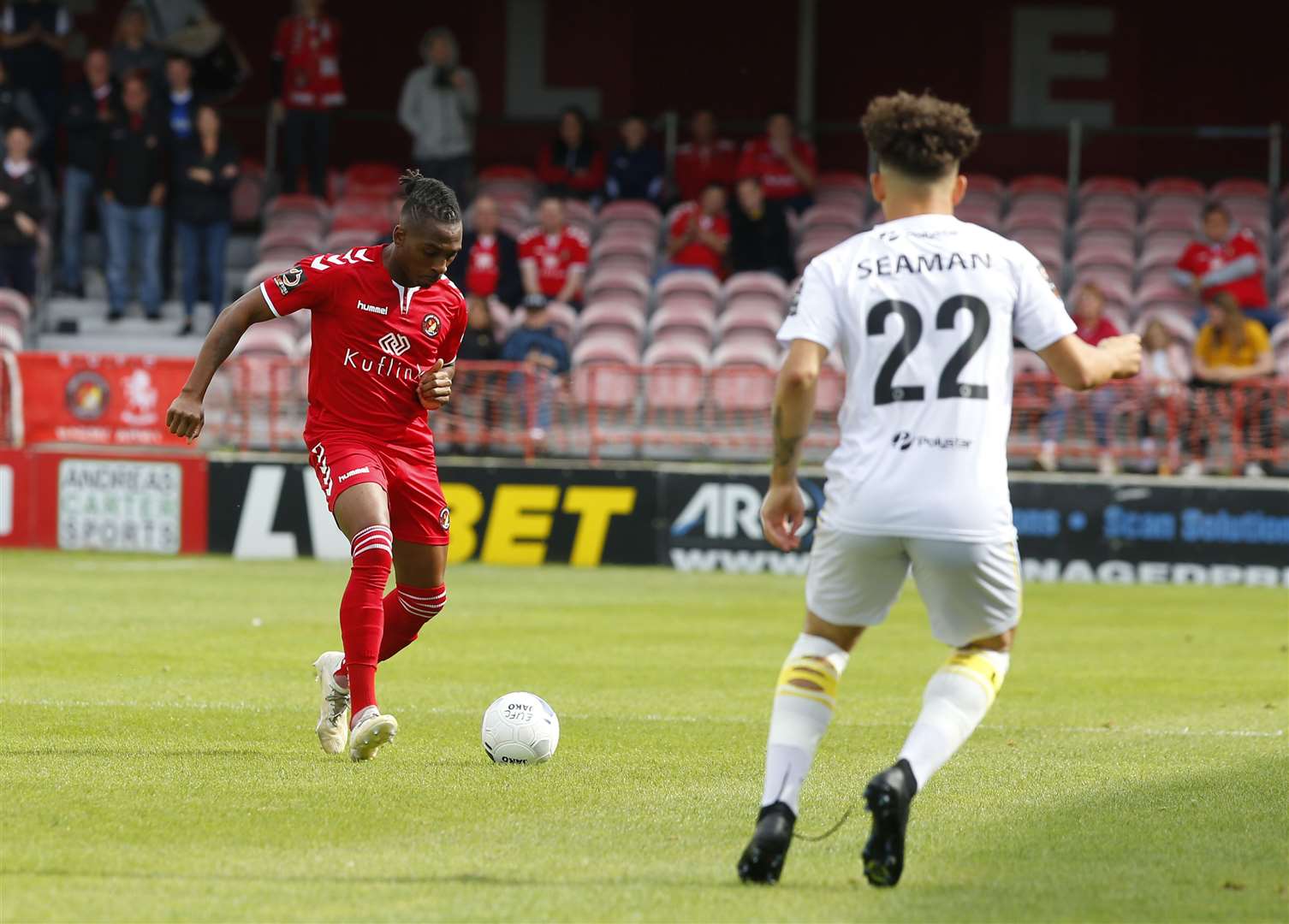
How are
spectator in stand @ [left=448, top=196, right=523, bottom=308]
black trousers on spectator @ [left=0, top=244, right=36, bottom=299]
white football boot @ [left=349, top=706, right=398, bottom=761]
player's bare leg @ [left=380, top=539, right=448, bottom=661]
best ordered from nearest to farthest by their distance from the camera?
white football boot @ [left=349, top=706, right=398, bottom=761] → player's bare leg @ [left=380, top=539, right=448, bottom=661] → spectator in stand @ [left=448, top=196, right=523, bottom=308] → black trousers on spectator @ [left=0, top=244, right=36, bottom=299]

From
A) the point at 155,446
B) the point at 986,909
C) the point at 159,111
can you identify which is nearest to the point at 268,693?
the point at 986,909

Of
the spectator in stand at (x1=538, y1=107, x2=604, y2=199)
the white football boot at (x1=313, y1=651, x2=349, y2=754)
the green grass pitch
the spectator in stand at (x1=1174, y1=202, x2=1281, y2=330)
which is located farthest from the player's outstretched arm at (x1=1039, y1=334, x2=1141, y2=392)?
the spectator in stand at (x1=538, y1=107, x2=604, y2=199)

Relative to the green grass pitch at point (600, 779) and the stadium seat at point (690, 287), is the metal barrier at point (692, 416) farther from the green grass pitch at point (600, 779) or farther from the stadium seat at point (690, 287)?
the green grass pitch at point (600, 779)

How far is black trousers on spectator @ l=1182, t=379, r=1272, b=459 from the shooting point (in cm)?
1766

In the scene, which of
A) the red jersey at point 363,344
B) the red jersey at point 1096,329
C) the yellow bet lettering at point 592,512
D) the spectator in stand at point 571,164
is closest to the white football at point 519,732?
the red jersey at point 363,344

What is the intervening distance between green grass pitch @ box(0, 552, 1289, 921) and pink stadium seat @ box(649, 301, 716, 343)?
6.88 m

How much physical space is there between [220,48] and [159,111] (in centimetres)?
186

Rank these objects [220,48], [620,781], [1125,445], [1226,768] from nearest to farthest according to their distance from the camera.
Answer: [620,781] → [1226,768] → [1125,445] → [220,48]

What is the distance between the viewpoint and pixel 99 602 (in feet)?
46.4

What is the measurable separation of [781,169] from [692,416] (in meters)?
4.54

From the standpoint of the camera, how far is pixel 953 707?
5.41m

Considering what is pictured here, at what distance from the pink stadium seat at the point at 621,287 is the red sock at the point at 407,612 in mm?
13044

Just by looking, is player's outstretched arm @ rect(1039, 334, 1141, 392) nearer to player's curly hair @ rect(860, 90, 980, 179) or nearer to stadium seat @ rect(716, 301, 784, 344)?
player's curly hair @ rect(860, 90, 980, 179)

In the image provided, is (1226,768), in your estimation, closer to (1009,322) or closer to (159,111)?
(1009,322)
